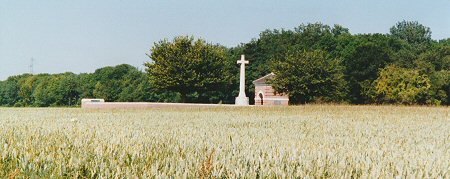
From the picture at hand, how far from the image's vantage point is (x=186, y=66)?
2157 inches

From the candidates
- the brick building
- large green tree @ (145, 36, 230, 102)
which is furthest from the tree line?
the brick building

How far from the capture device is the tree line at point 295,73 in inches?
2100

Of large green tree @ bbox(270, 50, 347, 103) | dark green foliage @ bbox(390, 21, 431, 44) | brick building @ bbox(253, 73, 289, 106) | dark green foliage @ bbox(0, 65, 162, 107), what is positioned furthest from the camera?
dark green foliage @ bbox(390, 21, 431, 44)

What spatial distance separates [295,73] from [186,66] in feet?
48.1

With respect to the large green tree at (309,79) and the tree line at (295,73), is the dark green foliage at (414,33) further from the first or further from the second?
the large green tree at (309,79)

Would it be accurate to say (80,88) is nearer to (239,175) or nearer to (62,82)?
(62,82)

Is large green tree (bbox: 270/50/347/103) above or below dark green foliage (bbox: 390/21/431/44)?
below

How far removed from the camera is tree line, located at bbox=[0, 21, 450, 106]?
2100 inches

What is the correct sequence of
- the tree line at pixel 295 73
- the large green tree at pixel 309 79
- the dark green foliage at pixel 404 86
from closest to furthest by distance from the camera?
the large green tree at pixel 309 79 < the tree line at pixel 295 73 < the dark green foliage at pixel 404 86

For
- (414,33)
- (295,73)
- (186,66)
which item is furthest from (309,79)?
(414,33)

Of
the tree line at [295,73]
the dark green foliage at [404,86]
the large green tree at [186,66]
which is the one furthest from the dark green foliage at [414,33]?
the large green tree at [186,66]

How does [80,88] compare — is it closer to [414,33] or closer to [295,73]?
[295,73]

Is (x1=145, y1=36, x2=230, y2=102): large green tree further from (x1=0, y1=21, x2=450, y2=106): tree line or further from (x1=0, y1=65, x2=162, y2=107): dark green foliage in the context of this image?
(x1=0, y1=65, x2=162, y2=107): dark green foliage

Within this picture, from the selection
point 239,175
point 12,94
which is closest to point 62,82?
point 12,94
